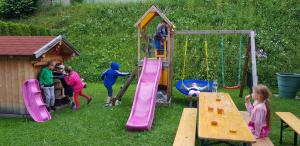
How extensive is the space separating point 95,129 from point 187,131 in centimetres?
261

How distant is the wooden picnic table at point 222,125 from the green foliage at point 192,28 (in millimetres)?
7457

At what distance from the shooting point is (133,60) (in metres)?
15.5

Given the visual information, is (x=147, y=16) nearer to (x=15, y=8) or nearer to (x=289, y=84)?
(x=289, y=84)

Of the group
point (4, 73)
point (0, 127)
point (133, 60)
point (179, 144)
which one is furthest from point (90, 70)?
point (179, 144)

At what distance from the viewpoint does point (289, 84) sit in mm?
11336

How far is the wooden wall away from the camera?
8422 millimetres

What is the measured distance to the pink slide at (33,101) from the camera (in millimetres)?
8273

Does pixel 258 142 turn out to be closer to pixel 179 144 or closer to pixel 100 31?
pixel 179 144

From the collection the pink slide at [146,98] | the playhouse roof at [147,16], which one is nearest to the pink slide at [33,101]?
the pink slide at [146,98]

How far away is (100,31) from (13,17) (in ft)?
24.2

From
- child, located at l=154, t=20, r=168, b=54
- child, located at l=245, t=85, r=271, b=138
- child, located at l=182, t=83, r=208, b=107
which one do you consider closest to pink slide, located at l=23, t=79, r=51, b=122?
child, located at l=182, t=83, r=208, b=107

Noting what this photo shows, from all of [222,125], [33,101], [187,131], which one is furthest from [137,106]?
[222,125]

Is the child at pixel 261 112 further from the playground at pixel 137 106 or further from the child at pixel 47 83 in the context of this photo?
the child at pixel 47 83

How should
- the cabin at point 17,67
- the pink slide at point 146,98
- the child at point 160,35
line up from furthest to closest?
the child at point 160,35, the cabin at point 17,67, the pink slide at point 146,98
